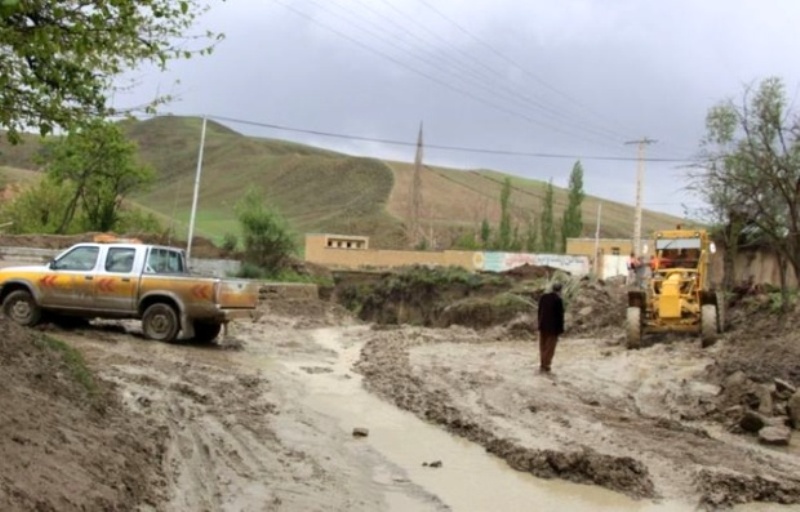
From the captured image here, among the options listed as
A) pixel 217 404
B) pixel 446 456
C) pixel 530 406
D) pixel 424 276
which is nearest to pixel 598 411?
pixel 530 406

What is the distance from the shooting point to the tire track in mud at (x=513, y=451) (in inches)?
368

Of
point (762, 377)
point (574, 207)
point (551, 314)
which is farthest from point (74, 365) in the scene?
point (574, 207)

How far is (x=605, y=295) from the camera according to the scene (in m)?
34.5

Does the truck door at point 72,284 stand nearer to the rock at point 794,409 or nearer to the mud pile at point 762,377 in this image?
the mud pile at point 762,377

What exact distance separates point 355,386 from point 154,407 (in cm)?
564

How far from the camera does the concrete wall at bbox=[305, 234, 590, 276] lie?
62.6 meters

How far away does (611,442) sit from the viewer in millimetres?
11273

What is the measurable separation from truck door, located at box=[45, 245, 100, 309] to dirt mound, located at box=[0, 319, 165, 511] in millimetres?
7986

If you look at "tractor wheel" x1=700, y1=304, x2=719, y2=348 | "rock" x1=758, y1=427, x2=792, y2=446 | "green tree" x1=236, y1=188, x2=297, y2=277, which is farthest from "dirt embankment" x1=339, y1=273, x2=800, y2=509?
"green tree" x1=236, y1=188, x2=297, y2=277

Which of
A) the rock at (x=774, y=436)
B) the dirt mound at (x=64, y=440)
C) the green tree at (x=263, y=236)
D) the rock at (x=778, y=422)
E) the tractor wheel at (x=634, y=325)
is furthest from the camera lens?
the green tree at (x=263, y=236)

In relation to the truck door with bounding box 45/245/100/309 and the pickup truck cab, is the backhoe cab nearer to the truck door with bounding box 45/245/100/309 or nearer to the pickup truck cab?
the pickup truck cab

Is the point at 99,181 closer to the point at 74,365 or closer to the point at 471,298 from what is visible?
the point at 471,298

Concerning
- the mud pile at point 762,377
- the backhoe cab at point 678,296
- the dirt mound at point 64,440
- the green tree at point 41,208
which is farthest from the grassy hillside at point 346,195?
the dirt mound at point 64,440

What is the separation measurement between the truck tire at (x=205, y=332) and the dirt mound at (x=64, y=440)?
865 centimetres
